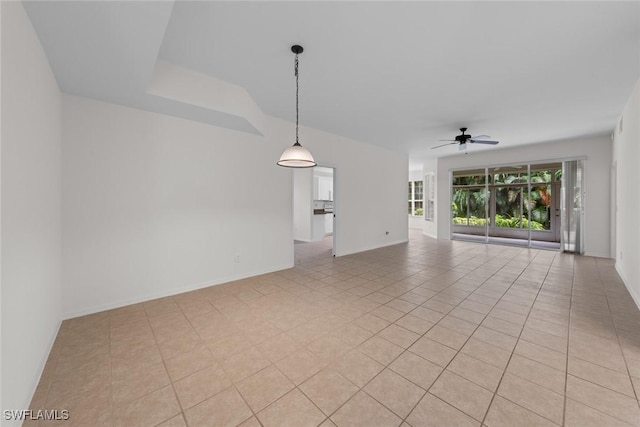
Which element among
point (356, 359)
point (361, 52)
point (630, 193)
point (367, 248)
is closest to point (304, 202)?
point (367, 248)

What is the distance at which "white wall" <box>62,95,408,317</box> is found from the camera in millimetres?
2773

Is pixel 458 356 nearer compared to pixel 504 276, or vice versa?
pixel 458 356

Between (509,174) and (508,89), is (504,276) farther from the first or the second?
→ (509,174)

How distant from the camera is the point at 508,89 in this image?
11.1 feet

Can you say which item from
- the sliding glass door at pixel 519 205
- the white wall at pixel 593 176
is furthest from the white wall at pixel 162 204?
the sliding glass door at pixel 519 205

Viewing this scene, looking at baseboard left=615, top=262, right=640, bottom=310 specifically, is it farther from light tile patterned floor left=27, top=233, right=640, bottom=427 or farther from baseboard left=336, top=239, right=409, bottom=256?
baseboard left=336, top=239, right=409, bottom=256

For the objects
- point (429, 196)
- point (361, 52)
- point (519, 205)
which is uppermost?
point (361, 52)

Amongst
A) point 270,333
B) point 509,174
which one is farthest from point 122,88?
point 509,174

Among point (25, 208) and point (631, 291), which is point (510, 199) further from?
point (25, 208)

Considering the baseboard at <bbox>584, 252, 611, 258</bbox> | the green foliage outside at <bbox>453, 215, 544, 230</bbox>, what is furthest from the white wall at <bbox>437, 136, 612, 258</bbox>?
the green foliage outside at <bbox>453, 215, 544, 230</bbox>

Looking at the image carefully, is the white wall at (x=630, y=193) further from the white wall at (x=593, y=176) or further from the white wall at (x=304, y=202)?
the white wall at (x=304, y=202)

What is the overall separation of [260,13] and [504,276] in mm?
5052

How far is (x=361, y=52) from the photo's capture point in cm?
253

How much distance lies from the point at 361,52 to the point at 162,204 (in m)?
3.10
